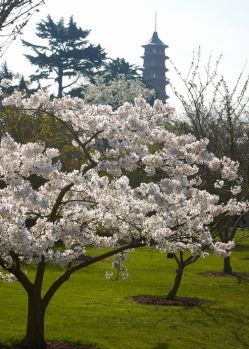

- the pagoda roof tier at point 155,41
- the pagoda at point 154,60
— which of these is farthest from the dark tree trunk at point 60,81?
the pagoda roof tier at point 155,41

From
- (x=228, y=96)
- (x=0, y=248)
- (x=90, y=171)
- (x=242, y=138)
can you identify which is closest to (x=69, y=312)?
(x=90, y=171)

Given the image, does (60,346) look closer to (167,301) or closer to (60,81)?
(167,301)

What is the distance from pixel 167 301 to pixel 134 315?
3.66 m

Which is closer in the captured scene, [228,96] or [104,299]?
[104,299]

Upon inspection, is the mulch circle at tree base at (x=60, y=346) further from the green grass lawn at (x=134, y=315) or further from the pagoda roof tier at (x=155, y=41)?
the pagoda roof tier at (x=155, y=41)

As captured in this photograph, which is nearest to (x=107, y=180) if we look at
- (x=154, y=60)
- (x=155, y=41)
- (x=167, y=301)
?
(x=167, y=301)

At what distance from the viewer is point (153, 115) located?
567 inches

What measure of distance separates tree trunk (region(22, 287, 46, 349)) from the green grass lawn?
0.95 meters

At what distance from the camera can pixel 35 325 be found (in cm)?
1500

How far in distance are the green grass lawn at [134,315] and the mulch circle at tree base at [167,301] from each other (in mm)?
511

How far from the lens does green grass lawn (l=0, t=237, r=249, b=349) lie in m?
16.9

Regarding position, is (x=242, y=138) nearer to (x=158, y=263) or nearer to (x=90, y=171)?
(x=158, y=263)

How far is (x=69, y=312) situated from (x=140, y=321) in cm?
268

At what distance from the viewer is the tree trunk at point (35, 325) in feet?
48.9
